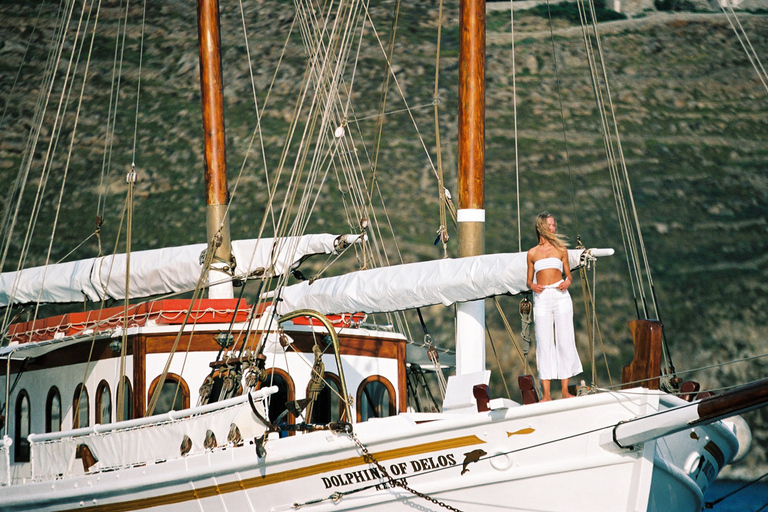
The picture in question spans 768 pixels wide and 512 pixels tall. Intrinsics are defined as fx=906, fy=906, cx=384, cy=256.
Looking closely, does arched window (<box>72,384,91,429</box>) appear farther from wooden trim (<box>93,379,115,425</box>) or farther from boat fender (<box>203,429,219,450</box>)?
boat fender (<box>203,429,219,450</box>)

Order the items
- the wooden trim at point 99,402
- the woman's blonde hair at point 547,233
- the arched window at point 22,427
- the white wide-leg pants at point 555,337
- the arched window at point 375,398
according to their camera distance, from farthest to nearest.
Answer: the arched window at point 22,427, the arched window at point 375,398, the wooden trim at point 99,402, the woman's blonde hair at point 547,233, the white wide-leg pants at point 555,337

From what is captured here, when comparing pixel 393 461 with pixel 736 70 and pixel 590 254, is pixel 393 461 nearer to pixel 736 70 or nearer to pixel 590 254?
pixel 590 254

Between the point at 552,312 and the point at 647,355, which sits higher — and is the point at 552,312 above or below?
above

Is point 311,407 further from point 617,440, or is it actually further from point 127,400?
point 617,440

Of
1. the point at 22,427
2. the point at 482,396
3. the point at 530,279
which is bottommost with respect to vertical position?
the point at 22,427

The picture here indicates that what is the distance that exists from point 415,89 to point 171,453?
36241 mm

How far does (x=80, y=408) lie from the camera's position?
11.8m

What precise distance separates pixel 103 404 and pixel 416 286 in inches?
170

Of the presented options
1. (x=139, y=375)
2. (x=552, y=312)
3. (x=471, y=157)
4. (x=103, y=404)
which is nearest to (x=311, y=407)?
(x=139, y=375)

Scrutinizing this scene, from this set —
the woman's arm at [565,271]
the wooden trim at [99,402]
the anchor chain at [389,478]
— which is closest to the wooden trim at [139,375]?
the wooden trim at [99,402]

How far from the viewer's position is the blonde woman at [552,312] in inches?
348

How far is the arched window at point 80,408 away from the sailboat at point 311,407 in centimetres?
2

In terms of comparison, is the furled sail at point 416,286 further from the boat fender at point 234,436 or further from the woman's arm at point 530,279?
the boat fender at point 234,436

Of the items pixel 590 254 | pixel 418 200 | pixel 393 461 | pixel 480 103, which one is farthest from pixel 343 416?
pixel 418 200
